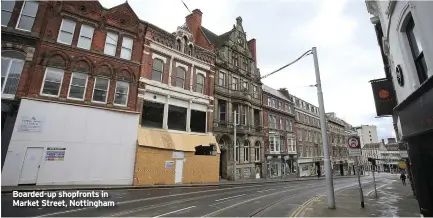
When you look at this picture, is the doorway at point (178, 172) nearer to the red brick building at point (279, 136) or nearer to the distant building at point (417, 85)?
the red brick building at point (279, 136)

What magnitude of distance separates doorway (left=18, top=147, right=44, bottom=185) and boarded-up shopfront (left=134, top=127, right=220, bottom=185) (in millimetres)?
6356

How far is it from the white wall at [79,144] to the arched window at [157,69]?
15.6 feet

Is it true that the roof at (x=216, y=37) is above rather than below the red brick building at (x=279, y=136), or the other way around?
above

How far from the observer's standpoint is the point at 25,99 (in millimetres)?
15000

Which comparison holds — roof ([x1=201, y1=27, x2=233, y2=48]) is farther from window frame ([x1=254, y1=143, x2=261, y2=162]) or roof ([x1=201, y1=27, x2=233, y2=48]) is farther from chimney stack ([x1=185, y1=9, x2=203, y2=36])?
window frame ([x1=254, y1=143, x2=261, y2=162])

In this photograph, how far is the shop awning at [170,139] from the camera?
19.4 meters

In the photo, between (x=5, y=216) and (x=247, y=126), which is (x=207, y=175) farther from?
(x=5, y=216)

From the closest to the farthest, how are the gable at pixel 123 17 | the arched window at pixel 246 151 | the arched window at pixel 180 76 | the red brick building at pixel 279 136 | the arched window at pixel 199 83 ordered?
the gable at pixel 123 17 < the arched window at pixel 180 76 < the arched window at pixel 199 83 < the arched window at pixel 246 151 < the red brick building at pixel 279 136

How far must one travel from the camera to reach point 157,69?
22266mm

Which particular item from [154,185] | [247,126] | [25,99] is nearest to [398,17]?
[154,185]

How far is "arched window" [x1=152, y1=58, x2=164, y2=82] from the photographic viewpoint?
2195 cm

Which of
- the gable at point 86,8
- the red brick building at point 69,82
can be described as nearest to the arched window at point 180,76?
the red brick building at point 69,82

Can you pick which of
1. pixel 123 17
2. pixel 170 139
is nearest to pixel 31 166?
pixel 170 139

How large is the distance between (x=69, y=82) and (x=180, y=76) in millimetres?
10183
